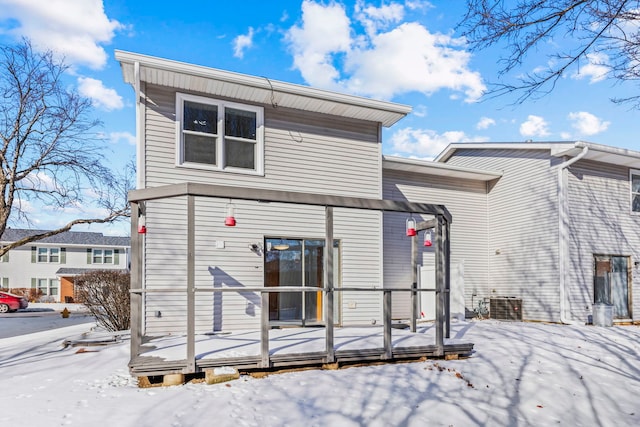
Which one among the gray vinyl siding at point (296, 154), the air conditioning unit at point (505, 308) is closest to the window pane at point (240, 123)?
the gray vinyl siding at point (296, 154)

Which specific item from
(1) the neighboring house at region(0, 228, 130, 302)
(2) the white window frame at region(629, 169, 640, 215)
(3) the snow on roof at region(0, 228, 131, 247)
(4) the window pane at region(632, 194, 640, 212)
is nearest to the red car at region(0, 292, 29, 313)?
(1) the neighboring house at region(0, 228, 130, 302)

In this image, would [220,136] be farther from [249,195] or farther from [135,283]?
[135,283]

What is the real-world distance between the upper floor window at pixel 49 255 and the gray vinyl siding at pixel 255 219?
965 inches

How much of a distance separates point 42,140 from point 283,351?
36.5ft

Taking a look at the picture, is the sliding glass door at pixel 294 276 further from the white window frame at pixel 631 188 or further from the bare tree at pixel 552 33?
the white window frame at pixel 631 188

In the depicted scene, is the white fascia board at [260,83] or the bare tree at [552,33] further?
the white fascia board at [260,83]

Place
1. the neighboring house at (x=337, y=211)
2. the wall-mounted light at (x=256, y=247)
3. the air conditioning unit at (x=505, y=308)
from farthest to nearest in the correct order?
1. the air conditioning unit at (x=505, y=308)
2. the wall-mounted light at (x=256, y=247)
3. the neighboring house at (x=337, y=211)

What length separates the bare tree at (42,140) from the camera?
39.1ft

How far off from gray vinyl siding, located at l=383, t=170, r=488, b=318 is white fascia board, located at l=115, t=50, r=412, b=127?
6.96 ft

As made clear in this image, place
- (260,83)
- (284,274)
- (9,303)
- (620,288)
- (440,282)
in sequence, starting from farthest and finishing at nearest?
(9,303), (620,288), (284,274), (260,83), (440,282)

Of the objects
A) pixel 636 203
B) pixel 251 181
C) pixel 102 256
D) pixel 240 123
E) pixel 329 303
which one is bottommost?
pixel 102 256

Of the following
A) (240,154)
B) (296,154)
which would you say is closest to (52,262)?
(240,154)

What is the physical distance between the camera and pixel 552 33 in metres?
4.12

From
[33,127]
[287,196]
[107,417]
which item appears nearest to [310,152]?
[287,196]
